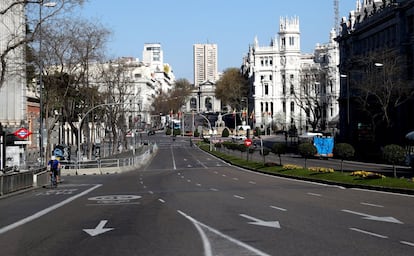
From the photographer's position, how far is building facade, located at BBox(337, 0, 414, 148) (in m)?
64.6

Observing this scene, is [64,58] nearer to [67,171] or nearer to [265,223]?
[67,171]

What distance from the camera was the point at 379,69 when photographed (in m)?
68.9

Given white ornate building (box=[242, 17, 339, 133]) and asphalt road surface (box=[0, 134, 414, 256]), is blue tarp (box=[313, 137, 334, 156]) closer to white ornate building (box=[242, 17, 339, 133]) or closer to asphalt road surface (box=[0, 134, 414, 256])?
asphalt road surface (box=[0, 134, 414, 256])

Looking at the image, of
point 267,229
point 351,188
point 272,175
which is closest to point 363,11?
point 272,175

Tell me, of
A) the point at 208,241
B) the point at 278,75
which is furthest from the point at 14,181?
the point at 278,75

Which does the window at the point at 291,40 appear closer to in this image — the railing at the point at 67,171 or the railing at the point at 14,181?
the railing at the point at 67,171

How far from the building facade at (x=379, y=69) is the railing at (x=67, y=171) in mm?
21898

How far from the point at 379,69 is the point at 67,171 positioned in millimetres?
33076

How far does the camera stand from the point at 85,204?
24.2m

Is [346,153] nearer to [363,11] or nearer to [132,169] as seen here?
[132,169]

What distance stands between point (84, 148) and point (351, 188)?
58.3 metres

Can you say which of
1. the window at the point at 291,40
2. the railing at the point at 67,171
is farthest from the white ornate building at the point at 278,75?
the railing at the point at 67,171

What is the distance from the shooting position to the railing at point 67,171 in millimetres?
31250

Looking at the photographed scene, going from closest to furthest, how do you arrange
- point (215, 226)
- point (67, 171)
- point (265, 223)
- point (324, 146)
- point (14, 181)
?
point (215, 226)
point (265, 223)
point (14, 181)
point (67, 171)
point (324, 146)
